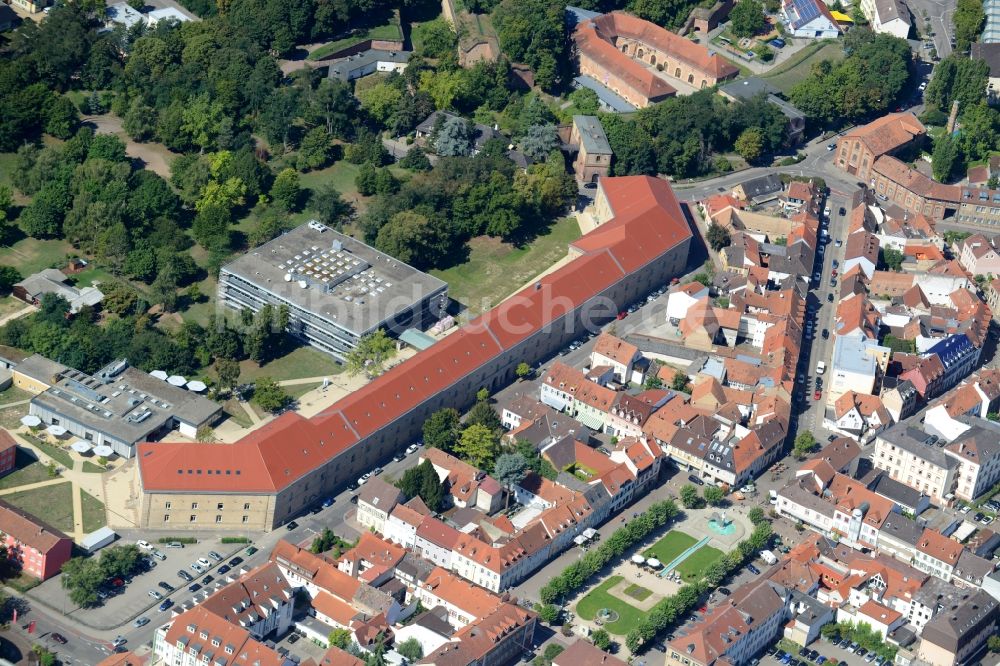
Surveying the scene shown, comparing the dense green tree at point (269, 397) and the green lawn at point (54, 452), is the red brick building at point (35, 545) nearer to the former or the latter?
the green lawn at point (54, 452)

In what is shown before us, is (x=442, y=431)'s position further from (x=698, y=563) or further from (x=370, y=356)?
(x=698, y=563)

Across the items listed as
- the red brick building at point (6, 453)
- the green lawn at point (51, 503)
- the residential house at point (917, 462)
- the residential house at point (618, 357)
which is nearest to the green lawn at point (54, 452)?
the green lawn at point (51, 503)

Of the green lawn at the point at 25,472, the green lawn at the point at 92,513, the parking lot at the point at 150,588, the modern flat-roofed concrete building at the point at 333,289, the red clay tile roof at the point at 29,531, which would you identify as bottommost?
the parking lot at the point at 150,588

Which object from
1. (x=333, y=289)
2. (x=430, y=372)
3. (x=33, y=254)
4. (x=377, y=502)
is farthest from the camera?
(x=33, y=254)

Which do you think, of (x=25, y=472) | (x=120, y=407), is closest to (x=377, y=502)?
(x=120, y=407)

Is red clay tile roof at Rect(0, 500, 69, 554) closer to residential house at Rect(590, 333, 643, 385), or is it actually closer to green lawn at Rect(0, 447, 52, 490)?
green lawn at Rect(0, 447, 52, 490)

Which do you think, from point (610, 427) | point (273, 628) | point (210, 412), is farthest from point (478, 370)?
point (273, 628)
